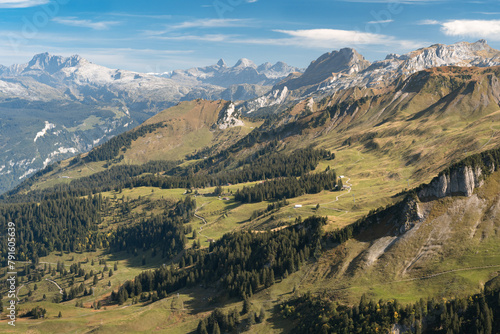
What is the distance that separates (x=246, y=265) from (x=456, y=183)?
8159 centimetres

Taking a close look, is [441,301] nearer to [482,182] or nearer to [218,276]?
[482,182]

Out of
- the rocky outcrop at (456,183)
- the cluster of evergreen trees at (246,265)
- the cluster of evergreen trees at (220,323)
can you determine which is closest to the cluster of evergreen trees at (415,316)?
the cluster of evergreen trees at (220,323)

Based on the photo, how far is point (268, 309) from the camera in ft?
380

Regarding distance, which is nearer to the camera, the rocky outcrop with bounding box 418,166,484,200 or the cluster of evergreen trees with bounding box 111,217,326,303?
the rocky outcrop with bounding box 418,166,484,200

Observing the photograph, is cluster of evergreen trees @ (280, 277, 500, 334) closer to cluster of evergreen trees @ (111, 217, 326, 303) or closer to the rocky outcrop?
cluster of evergreen trees @ (111, 217, 326, 303)

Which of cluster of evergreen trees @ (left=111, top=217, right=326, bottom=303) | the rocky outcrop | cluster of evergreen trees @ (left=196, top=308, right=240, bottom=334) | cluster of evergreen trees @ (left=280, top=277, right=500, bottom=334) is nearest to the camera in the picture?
cluster of evergreen trees @ (left=280, top=277, right=500, bottom=334)

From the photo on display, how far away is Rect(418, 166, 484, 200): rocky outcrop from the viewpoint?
117688mm

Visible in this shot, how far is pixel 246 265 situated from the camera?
486 ft

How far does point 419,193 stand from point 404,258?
23.7 m

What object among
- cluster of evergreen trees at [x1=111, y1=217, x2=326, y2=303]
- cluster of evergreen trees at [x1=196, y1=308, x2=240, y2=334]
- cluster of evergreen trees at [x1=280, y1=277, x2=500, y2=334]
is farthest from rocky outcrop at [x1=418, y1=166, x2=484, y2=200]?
cluster of evergreen trees at [x1=196, y1=308, x2=240, y2=334]

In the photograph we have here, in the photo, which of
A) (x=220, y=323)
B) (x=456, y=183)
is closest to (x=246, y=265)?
(x=220, y=323)

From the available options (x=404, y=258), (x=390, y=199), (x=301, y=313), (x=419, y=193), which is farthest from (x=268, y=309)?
(x=390, y=199)

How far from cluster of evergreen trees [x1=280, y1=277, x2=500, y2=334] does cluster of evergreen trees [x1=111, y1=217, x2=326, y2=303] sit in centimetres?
3101

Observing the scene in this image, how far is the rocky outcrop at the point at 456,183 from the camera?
117688 millimetres
